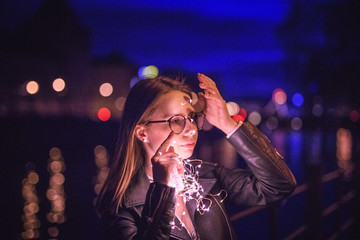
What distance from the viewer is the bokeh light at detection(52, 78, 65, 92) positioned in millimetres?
36928

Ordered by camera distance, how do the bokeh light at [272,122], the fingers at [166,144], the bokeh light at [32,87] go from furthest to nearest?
the bokeh light at [272,122]
the bokeh light at [32,87]
the fingers at [166,144]

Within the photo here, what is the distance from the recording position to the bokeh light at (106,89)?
171ft

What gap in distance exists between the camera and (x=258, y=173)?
2082 mm

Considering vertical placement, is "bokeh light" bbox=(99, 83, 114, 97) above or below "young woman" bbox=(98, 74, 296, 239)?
above

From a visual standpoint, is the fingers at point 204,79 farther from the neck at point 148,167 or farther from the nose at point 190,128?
the neck at point 148,167

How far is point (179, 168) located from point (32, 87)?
36272mm

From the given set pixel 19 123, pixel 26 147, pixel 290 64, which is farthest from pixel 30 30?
pixel 290 64

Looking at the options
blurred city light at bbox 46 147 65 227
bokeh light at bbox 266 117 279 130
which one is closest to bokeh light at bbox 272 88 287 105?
bokeh light at bbox 266 117 279 130

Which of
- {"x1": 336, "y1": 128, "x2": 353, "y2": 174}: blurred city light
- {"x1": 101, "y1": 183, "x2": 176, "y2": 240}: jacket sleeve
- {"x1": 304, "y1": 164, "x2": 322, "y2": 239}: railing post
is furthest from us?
{"x1": 336, "y1": 128, "x2": 353, "y2": 174}: blurred city light

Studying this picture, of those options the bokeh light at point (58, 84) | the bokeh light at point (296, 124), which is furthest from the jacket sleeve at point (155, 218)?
the bokeh light at point (296, 124)

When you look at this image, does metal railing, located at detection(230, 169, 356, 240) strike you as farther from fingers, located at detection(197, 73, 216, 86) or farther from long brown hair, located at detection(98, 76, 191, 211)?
fingers, located at detection(197, 73, 216, 86)

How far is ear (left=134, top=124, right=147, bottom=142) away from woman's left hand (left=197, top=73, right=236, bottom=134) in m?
0.42

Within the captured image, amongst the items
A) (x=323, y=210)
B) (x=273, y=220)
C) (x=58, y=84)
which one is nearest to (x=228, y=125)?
(x=273, y=220)

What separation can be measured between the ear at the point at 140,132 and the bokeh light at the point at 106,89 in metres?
51.2
